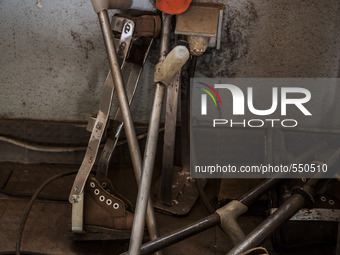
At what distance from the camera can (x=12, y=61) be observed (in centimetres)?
237

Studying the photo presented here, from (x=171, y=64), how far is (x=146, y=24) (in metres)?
0.43

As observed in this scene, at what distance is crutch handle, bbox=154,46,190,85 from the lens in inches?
65.1

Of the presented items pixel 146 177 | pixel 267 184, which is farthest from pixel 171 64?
pixel 267 184

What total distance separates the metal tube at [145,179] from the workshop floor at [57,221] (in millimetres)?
530

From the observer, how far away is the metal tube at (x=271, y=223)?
175 cm

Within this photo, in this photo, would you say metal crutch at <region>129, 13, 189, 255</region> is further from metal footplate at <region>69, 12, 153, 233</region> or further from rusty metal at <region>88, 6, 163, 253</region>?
metal footplate at <region>69, 12, 153, 233</region>

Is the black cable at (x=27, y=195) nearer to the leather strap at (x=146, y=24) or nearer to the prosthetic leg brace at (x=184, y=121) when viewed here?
the prosthetic leg brace at (x=184, y=121)

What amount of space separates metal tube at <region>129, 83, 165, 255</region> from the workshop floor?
530 millimetres

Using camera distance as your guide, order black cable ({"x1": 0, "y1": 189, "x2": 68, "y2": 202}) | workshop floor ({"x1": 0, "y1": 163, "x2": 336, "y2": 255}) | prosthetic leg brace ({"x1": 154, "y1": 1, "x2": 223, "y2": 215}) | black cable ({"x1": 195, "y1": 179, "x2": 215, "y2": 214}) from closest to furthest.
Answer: prosthetic leg brace ({"x1": 154, "y1": 1, "x2": 223, "y2": 215})
workshop floor ({"x1": 0, "y1": 163, "x2": 336, "y2": 255})
black cable ({"x1": 195, "y1": 179, "x2": 215, "y2": 214})
black cable ({"x1": 0, "y1": 189, "x2": 68, "y2": 202})

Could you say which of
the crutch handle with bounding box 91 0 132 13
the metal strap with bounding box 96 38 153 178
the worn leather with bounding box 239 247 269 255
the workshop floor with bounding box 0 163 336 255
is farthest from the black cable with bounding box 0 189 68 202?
the worn leather with bounding box 239 247 269 255

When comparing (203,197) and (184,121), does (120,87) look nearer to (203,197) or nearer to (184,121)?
(184,121)

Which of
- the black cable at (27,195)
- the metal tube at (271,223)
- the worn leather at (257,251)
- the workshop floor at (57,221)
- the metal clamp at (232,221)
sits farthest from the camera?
the black cable at (27,195)

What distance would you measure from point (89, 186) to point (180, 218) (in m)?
0.49

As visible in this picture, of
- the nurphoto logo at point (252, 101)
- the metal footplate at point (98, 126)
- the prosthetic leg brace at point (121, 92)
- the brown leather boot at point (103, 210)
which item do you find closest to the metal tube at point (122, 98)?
the prosthetic leg brace at point (121, 92)
